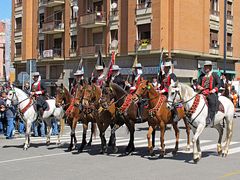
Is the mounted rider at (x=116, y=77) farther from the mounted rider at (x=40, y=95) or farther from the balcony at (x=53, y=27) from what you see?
the balcony at (x=53, y=27)

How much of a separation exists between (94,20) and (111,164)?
1348 inches

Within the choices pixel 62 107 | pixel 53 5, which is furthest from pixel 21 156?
pixel 53 5

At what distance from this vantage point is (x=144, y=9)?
40281 mm

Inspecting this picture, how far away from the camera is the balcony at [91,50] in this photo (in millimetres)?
44719

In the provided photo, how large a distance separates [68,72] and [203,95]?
37.6 m

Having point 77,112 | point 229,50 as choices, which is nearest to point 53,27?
point 229,50

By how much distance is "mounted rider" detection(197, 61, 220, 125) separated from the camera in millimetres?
12320

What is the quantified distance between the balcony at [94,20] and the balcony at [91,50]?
2173 millimetres

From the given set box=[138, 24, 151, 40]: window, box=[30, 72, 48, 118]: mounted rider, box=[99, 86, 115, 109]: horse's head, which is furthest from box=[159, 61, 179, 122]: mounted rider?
box=[138, 24, 151, 40]: window

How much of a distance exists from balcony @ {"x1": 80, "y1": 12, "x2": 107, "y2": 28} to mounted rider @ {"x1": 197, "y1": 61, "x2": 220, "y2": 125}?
1276 inches

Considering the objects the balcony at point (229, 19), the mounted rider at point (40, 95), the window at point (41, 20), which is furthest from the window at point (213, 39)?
A: the mounted rider at point (40, 95)

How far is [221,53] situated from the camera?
4506 cm

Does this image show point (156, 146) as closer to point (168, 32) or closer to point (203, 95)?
point (203, 95)

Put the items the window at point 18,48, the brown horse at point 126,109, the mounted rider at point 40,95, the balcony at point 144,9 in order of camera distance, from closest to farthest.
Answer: the brown horse at point 126,109
the mounted rider at point 40,95
the balcony at point 144,9
the window at point 18,48
